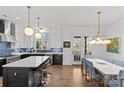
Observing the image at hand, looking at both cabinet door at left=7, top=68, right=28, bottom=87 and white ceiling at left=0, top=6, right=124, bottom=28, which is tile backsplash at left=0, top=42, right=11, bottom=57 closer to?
white ceiling at left=0, top=6, right=124, bottom=28

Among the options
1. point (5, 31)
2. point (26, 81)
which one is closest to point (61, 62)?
point (5, 31)

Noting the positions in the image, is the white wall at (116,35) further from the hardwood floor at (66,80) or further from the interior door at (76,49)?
the hardwood floor at (66,80)

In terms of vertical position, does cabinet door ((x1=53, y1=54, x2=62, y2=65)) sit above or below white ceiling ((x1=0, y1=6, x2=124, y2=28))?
below

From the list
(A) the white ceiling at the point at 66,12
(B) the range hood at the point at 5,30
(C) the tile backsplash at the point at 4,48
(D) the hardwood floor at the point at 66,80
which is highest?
(A) the white ceiling at the point at 66,12

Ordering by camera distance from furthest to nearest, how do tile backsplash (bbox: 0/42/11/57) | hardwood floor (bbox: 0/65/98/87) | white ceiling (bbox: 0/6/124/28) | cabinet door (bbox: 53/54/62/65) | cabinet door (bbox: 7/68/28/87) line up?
1. cabinet door (bbox: 53/54/62/65)
2. tile backsplash (bbox: 0/42/11/57)
3. hardwood floor (bbox: 0/65/98/87)
4. white ceiling (bbox: 0/6/124/28)
5. cabinet door (bbox: 7/68/28/87)

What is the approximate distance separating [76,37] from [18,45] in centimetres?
392

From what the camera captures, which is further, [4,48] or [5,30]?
[4,48]

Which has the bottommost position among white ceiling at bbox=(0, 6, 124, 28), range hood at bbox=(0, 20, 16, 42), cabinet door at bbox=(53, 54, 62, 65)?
cabinet door at bbox=(53, 54, 62, 65)

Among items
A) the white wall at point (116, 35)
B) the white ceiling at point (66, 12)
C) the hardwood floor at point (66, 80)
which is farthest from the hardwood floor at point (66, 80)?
the white ceiling at point (66, 12)

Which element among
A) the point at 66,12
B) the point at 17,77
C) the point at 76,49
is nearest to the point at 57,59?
the point at 76,49

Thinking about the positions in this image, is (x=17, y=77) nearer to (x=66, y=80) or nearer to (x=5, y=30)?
(x=66, y=80)

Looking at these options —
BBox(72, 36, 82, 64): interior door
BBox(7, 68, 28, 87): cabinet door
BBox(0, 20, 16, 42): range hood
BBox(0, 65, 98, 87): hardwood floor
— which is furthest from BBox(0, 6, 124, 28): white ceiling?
BBox(72, 36, 82, 64): interior door
